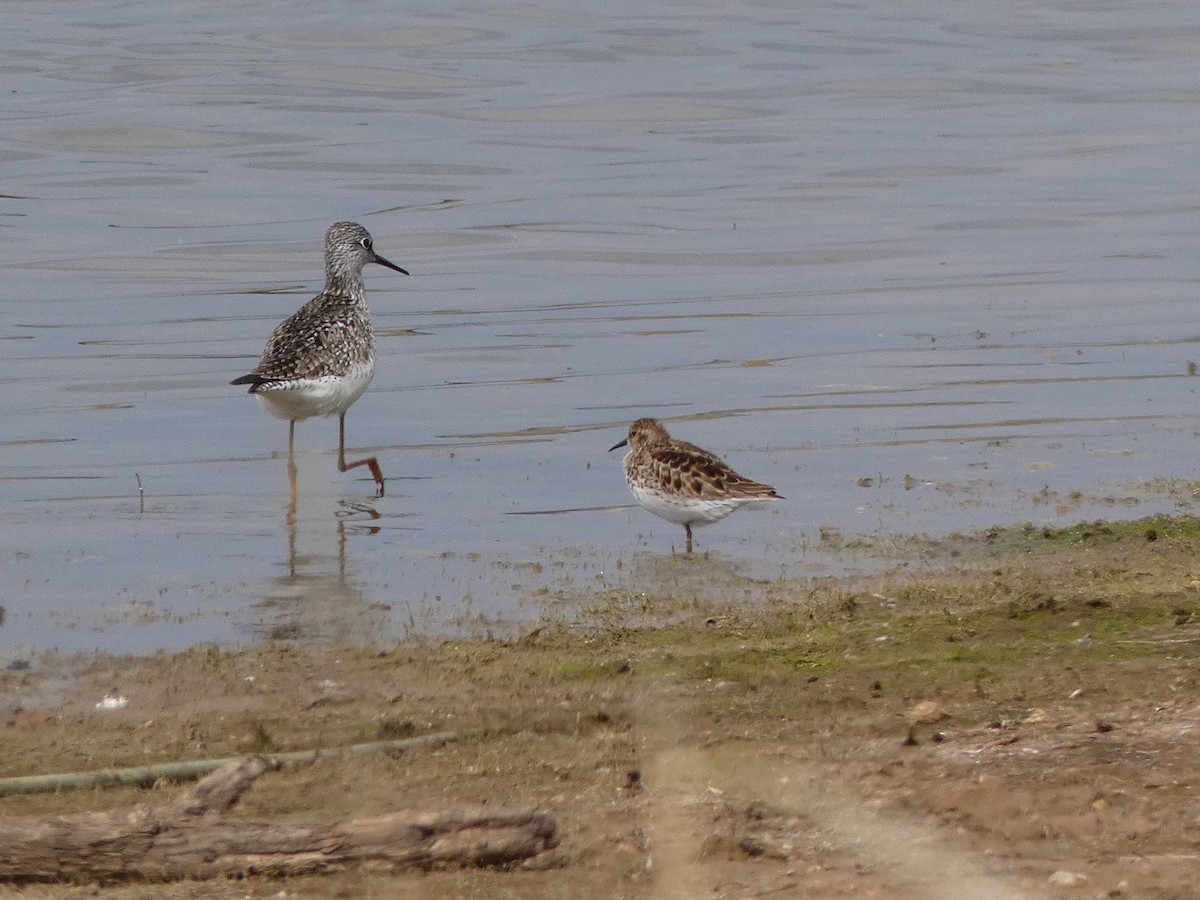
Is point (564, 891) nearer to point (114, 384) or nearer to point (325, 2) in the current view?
point (114, 384)

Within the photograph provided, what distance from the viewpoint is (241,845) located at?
504 centimetres

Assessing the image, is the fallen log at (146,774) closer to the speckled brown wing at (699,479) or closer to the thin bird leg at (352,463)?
the speckled brown wing at (699,479)

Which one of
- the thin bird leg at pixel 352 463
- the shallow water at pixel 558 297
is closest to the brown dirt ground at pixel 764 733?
the shallow water at pixel 558 297

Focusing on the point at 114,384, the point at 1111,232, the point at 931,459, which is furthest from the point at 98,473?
the point at 1111,232

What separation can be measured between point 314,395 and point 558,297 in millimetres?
6795

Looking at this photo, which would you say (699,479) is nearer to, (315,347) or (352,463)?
(352,463)

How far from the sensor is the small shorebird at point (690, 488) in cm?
996

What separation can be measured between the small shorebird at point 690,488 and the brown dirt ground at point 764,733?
3.67ft

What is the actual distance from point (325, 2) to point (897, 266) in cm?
2409

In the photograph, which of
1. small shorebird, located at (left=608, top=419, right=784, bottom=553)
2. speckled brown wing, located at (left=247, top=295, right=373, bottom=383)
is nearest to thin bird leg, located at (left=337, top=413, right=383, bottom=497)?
speckled brown wing, located at (left=247, top=295, right=373, bottom=383)

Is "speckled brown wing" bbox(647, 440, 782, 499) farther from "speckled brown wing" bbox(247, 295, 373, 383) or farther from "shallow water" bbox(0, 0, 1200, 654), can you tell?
"speckled brown wing" bbox(247, 295, 373, 383)

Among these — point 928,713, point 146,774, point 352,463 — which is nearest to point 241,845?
point 146,774

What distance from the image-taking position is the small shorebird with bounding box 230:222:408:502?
11844 millimetres

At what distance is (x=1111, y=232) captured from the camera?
822 inches
